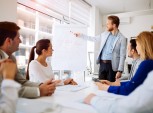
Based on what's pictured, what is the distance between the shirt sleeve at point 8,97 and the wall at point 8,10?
2.04 metres

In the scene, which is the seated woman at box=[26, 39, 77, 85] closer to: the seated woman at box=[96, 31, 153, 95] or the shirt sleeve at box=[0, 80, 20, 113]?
the seated woman at box=[96, 31, 153, 95]

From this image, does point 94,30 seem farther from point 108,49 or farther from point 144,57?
point 144,57

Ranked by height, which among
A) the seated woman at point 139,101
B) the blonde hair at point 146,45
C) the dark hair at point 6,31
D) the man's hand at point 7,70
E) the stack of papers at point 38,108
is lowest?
the stack of papers at point 38,108

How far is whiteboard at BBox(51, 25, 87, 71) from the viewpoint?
392cm

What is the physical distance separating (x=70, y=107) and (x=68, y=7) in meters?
3.90

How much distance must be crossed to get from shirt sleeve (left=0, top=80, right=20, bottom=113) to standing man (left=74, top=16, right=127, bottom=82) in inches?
92.6

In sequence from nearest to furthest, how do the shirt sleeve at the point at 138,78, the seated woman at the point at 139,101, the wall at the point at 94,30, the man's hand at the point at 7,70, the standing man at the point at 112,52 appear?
the seated woman at the point at 139,101, the man's hand at the point at 7,70, the shirt sleeve at the point at 138,78, the standing man at the point at 112,52, the wall at the point at 94,30

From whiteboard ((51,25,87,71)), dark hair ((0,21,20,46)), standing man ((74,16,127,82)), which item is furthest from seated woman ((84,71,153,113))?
whiteboard ((51,25,87,71))

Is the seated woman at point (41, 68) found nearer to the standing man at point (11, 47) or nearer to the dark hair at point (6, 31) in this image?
the standing man at point (11, 47)

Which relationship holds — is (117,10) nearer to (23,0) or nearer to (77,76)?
(77,76)

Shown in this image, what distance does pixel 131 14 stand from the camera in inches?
146

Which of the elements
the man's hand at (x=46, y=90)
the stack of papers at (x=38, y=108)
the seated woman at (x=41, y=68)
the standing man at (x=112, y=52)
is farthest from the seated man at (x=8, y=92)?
the standing man at (x=112, y=52)

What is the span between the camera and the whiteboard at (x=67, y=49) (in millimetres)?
3916

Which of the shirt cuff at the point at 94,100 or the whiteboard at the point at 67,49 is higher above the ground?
the whiteboard at the point at 67,49
